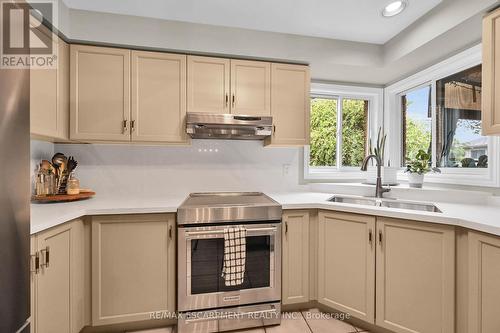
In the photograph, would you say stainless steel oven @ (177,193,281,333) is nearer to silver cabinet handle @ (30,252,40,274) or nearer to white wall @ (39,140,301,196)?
white wall @ (39,140,301,196)

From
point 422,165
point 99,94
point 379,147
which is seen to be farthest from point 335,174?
point 99,94

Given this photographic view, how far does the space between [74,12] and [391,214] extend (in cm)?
272

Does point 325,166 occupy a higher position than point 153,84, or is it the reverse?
point 153,84

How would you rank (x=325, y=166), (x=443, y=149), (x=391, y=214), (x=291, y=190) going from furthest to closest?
(x=325, y=166) → (x=291, y=190) → (x=443, y=149) → (x=391, y=214)

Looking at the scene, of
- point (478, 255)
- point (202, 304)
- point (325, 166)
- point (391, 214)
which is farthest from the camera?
point (325, 166)

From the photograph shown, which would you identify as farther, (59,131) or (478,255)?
(59,131)

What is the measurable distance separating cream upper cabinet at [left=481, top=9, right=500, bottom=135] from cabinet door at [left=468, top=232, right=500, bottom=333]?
2.22 feet

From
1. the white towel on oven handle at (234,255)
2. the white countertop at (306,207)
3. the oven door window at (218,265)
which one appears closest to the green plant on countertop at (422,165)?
the white countertop at (306,207)

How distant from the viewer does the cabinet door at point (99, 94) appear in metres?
1.94

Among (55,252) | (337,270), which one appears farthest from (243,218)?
(55,252)

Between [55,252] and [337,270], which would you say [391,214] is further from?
[55,252]

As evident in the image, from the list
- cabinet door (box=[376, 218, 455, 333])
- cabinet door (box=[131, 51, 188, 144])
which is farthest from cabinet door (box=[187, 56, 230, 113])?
cabinet door (box=[376, 218, 455, 333])

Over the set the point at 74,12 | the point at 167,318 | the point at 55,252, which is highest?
the point at 74,12

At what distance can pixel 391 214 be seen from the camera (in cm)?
158
